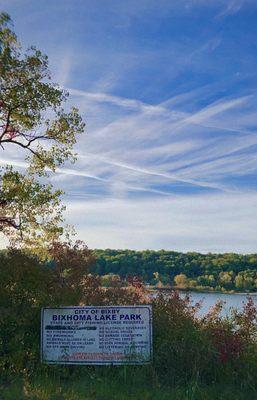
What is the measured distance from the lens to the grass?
8859 mm

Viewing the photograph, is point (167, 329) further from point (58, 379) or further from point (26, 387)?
point (26, 387)

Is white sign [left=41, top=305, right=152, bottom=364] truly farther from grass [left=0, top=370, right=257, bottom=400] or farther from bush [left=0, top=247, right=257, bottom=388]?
grass [left=0, top=370, right=257, bottom=400]

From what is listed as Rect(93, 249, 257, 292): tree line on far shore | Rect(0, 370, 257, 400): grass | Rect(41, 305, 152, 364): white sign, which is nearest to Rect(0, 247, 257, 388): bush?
Rect(41, 305, 152, 364): white sign

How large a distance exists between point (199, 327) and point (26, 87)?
7357 millimetres

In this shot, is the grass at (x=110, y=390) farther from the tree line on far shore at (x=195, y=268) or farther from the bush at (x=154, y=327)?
the tree line on far shore at (x=195, y=268)

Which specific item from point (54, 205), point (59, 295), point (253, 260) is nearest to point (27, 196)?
point (54, 205)

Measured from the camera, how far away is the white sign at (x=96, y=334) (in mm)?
10688

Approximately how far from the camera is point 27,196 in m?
14.4

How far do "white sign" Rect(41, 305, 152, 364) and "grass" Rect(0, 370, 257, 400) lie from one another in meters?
0.60

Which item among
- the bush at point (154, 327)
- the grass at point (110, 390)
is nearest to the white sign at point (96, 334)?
the bush at point (154, 327)

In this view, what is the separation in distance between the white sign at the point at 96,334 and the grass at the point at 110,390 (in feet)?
1.95

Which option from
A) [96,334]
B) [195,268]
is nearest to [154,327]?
[96,334]

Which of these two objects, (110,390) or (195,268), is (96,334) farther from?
(195,268)

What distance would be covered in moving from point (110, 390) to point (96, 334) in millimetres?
1738
